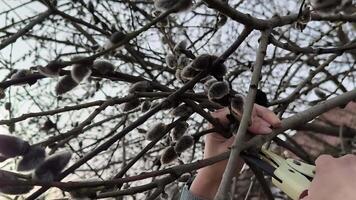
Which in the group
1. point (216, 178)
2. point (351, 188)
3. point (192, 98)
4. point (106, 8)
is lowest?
point (351, 188)

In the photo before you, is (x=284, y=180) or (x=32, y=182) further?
(x=284, y=180)

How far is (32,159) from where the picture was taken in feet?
3.25

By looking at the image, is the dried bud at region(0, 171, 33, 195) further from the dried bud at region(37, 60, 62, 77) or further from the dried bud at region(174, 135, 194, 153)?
the dried bud at region(174, 135, 194, 153)

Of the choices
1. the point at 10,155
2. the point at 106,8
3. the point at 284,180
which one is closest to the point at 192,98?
the point at 284,180

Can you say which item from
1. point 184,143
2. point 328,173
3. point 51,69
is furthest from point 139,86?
point 328,173

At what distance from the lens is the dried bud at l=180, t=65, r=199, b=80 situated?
1304 mm

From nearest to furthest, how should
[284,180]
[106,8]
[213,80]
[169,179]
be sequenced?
[284,180] → [169,179] → [213,80] → [106,8]

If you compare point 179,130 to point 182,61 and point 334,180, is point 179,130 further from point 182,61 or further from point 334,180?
point 334,180

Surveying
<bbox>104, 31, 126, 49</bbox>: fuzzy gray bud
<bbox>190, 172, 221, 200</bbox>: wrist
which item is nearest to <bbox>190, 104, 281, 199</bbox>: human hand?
<bbox>190, 172, 221, 200</bbox>: wrist

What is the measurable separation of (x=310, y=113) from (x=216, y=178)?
438mm

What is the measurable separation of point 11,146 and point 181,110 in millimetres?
510

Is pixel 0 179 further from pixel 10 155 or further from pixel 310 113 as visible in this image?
pixel 310 113

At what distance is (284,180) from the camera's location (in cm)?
105

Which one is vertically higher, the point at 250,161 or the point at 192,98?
the point at 192,98
